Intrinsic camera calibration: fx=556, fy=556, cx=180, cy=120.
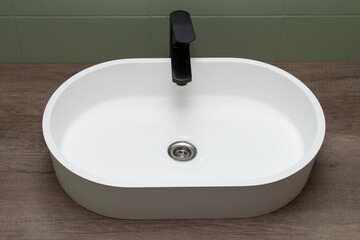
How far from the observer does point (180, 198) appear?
3.52ft

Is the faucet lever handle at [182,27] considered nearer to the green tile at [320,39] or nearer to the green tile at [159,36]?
the green tile at [159,36]

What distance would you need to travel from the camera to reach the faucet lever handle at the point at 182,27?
1183 mm

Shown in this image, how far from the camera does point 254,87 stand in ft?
4.58

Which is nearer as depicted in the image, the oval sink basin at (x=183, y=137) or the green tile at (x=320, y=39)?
the oval sink basin at (x=183, y=137)

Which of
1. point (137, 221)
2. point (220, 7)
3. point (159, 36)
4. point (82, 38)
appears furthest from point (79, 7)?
point (137, 221)

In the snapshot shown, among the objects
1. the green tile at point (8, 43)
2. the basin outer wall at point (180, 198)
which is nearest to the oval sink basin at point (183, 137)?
the basin outer wall at point (180, 198)

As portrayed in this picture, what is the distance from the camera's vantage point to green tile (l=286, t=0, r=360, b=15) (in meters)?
1.41

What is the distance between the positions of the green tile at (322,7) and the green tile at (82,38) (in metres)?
0.37

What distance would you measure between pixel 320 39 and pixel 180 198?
26.0 inches

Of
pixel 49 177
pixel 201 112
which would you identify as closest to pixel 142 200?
pixel 49 177

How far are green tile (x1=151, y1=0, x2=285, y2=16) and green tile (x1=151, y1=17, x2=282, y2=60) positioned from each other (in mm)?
16

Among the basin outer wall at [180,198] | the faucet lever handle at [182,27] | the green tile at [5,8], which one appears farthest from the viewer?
the green tile at [5,8]

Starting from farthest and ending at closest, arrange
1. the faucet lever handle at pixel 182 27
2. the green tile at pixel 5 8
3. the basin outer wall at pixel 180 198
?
the green tile at pixel 5 8 → the faucet lever handle at pixel 182 27 → the basin outer wall at pixel 180 198

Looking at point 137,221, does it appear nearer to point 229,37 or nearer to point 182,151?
point 182,151
